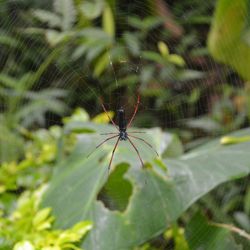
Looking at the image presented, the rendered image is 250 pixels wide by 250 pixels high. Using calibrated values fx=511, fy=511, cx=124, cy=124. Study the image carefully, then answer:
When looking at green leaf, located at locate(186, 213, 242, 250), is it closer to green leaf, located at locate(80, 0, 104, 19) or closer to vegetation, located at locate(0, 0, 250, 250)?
vegetation, located at locate(0, 0, 250, 250)

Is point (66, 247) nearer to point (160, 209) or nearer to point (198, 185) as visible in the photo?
point (160, 209)

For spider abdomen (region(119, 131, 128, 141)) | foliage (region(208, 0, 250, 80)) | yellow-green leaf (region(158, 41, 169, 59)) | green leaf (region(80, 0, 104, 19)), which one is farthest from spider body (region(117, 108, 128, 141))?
yellow-green leaf (region(158, 41, 169, 59))

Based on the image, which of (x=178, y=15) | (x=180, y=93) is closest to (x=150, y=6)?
(x=178, y=15)

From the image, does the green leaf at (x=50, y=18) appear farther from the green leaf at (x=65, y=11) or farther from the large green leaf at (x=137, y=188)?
the large green leaf at (x=137, y=188)

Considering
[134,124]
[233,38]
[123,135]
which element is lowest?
[123,135]

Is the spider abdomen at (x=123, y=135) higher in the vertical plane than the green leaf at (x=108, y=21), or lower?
lower

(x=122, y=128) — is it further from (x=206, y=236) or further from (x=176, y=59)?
(x=176, y=59)

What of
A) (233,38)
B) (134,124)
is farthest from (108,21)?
(233,38)

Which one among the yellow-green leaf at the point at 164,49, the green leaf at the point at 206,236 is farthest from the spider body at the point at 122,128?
the yellow-green leaf at the point at 164,49
